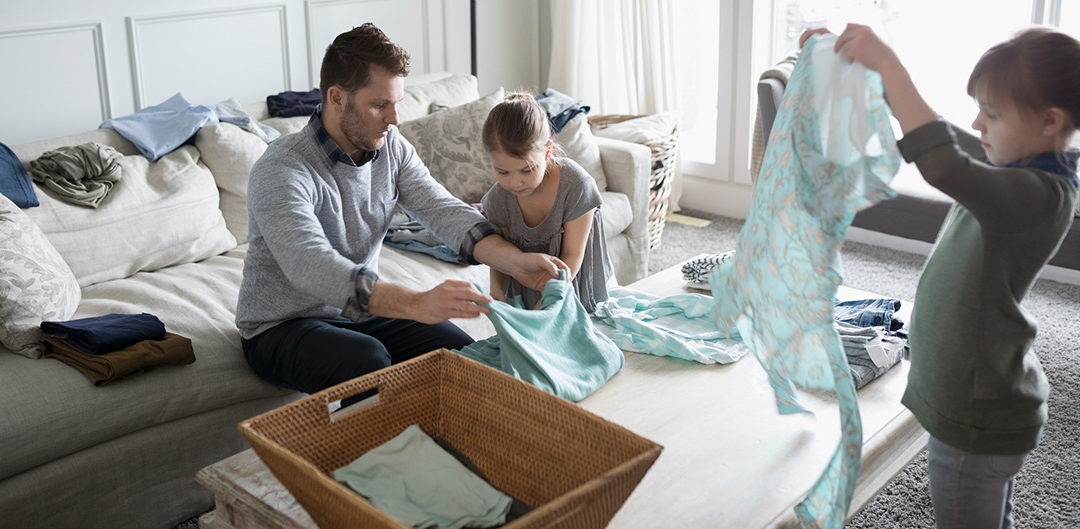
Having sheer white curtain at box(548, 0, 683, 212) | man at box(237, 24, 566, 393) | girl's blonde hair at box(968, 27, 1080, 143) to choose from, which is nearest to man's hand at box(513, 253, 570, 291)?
man at box(237, 24, 566, 393)

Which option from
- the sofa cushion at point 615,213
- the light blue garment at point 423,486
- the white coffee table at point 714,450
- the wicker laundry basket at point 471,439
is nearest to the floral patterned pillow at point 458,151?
the sofa cushion at point 615,213

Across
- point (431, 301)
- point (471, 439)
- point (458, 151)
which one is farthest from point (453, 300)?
point (458, 151)

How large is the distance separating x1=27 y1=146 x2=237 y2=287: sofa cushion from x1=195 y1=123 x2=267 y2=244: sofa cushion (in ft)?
0.12

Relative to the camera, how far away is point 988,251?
134cm

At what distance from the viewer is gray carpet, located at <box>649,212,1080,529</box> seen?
6.97 ft

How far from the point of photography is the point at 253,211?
2012 mm

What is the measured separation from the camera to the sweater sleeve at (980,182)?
1.26 metres

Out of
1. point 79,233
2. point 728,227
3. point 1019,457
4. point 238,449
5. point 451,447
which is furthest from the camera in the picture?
point 728,227

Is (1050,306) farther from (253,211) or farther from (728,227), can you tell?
(253,211)

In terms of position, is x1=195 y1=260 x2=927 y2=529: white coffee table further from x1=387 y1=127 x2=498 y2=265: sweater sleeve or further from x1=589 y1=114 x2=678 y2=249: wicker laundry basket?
x1=589 y1=114 x2=678 y2=249: wicker laundry basket

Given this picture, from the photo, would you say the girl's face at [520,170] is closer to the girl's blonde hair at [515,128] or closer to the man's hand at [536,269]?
the girl's blonde hair at [515,128]

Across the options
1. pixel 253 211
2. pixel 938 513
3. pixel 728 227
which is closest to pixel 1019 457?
pixel 938 513

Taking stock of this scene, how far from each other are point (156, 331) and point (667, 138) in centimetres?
207

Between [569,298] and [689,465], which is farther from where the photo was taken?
[569,298]
